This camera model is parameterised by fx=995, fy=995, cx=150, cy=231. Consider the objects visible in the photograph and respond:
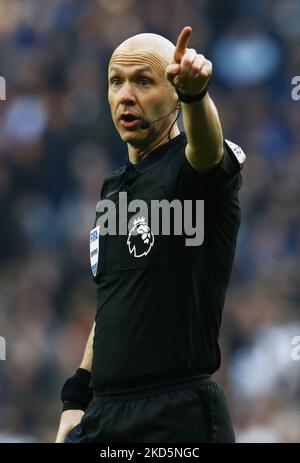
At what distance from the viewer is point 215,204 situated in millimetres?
2934

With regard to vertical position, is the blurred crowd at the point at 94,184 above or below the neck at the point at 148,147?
above

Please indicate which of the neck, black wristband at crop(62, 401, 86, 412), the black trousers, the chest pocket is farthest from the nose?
black wristband at crop(62, 401, 86, 412)

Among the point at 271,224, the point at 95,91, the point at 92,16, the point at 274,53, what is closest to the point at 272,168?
the point at 271,224

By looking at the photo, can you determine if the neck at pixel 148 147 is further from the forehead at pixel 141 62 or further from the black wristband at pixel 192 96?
the black wristband at pixel 192 96

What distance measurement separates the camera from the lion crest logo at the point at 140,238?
2982 mm

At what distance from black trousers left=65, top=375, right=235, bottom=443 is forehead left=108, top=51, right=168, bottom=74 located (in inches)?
38.6

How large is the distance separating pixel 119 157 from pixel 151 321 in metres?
4.93

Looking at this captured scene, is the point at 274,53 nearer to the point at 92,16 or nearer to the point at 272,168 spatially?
the point at 272,168

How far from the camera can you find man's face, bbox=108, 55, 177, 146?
10.3 ft

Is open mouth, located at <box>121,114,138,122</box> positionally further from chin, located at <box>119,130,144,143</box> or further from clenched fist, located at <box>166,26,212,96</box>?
clenched fist, located at <box>166,26,212,96</box>

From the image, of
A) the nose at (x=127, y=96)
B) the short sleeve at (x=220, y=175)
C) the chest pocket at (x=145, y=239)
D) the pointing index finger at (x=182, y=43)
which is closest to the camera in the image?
the pointing index finger at (x=182, y=43)

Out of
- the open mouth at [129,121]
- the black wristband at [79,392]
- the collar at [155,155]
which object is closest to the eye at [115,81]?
the open mouth at [129,121]

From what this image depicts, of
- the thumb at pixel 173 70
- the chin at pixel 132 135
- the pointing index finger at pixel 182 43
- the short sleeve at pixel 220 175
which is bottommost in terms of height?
the short sleeve at pixel 220 175

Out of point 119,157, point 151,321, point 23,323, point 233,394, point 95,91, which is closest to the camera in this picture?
point 151,321
